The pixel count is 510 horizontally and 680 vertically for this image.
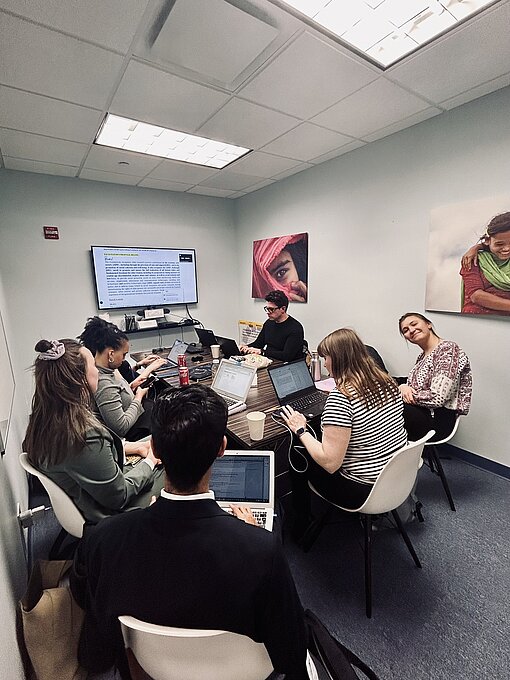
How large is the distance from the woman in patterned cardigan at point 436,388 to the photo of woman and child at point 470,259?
0.54 metres

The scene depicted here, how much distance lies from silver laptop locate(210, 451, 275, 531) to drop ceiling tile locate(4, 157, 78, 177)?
11.2ft

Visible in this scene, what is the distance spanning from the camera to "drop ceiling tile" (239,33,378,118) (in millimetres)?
1677

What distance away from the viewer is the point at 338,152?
3107 millimetres

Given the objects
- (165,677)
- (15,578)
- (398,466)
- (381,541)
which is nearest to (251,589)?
(165,677)

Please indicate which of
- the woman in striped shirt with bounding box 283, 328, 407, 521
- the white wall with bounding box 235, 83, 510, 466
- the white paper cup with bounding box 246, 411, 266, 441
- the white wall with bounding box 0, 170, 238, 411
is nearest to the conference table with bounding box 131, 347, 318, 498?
the white paper cup with bounding box 246, 411, 266, 441

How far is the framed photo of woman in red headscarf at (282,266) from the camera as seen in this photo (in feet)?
12.6

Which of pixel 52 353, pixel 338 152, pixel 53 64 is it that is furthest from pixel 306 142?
pixel 52 353

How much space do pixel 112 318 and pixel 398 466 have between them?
12.0 feet

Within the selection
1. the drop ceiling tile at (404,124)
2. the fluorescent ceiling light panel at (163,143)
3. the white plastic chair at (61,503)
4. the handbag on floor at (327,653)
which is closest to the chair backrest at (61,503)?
the white plastic chair at (61,503)

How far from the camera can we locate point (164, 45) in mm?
1585

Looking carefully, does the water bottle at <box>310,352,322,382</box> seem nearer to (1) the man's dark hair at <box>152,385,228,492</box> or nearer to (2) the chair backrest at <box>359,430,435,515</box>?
(2) the chair backrest at <box>359,430,435,515</box>

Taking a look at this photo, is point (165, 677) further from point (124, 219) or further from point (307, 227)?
point (124, 219)

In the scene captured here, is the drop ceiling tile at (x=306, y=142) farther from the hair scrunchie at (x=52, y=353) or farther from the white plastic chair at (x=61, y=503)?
the white plastic chair at (x=61, y=503)

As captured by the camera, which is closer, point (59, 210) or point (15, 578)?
point (15, 578)
